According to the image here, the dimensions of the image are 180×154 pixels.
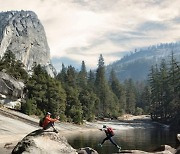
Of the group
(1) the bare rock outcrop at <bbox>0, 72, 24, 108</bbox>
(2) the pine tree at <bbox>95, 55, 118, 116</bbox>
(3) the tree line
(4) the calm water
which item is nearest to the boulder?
(4) the calm water

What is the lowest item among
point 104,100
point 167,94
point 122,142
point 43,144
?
point 122,142

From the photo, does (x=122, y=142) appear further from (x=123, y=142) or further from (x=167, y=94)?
(x=167, y=94)

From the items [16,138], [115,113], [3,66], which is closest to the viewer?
[16,138]

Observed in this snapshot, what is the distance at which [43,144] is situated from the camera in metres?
24.3

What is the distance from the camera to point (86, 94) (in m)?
115

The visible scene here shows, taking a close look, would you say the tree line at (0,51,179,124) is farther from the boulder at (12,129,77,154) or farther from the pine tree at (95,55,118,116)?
the boulder at (12,129,77,154)

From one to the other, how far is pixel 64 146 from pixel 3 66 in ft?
231

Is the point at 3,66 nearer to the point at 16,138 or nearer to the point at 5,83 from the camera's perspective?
the point at 5,83

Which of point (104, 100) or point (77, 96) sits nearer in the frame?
point (77, 96)

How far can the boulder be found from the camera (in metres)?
23.8

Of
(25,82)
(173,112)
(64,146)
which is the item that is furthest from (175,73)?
(64,146)

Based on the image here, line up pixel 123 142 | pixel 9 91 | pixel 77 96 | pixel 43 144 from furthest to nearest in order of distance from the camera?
pixel 77 96 → pixel 9 91 → pixel 123 142 → pixel 43 144

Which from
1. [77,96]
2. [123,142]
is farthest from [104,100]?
[123,142]

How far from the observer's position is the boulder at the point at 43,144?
23.8 meters
